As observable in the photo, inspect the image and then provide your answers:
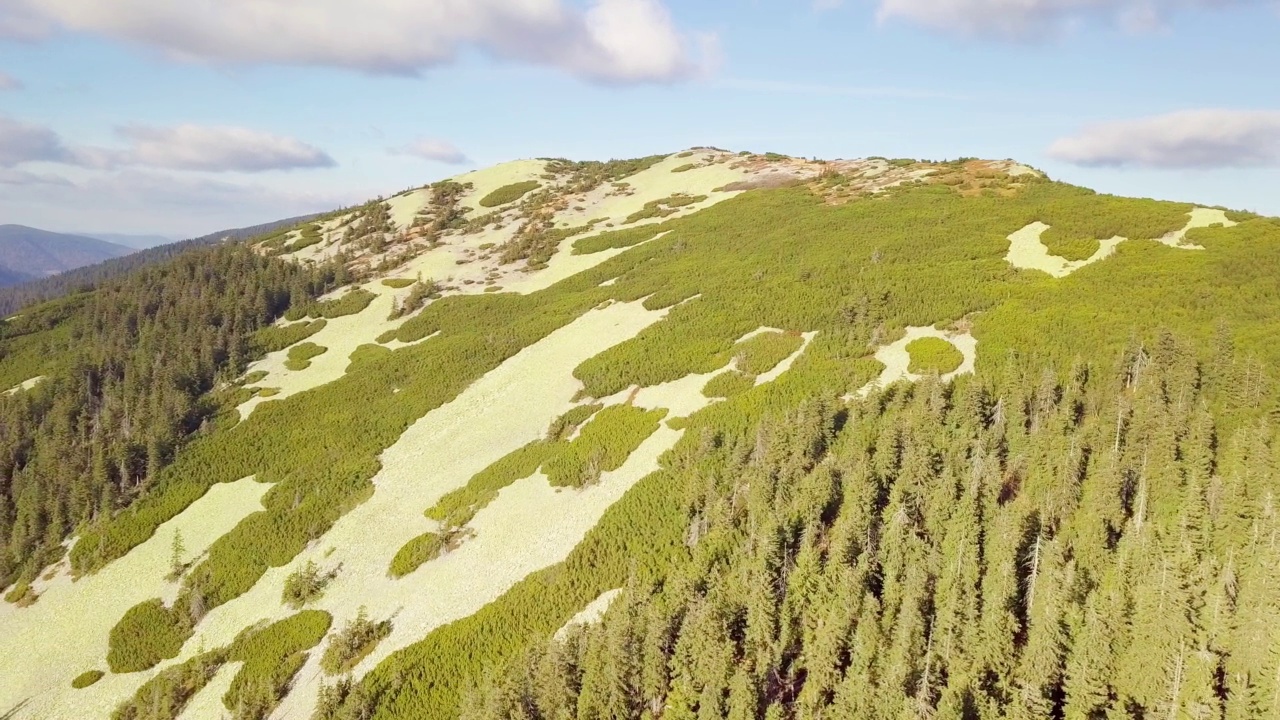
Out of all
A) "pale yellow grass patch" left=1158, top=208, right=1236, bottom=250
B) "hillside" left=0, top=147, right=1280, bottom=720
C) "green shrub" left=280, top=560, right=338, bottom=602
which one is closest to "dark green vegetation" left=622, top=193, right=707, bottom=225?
"hillside" left=0, top=147, right=1280, bottom=720

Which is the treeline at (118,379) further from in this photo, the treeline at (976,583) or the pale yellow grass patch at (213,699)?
the treeline at (976,583)

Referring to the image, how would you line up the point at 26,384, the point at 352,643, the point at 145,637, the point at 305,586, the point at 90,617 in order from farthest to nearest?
the point at 26,384, the point at 90,617, the point at 145,637, the point at 305,586, the point at 352,643

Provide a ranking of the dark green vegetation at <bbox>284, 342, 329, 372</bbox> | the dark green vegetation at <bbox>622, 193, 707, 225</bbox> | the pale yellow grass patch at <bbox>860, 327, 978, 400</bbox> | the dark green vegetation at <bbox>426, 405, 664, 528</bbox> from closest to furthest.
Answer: the pale yellow grass patch at <bbox>860, 327, 978, 400</bbox>, the dark green vegetation at <bbox>426, 405, 664, 528</bbox>, the dark green vegetation at <bbox>284, 342, 329, 372</bbox>, the dark green vegetation at <bbox>622, 193, 707, 225</bbox>

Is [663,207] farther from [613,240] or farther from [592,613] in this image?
[592,613]

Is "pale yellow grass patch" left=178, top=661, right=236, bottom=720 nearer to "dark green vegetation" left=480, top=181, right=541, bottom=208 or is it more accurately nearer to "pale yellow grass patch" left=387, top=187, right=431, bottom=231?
"pale yellow grass patch" left=387, top=187, right=431, bottom=231

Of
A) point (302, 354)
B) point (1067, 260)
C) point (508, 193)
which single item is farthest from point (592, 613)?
point (508, 193)
